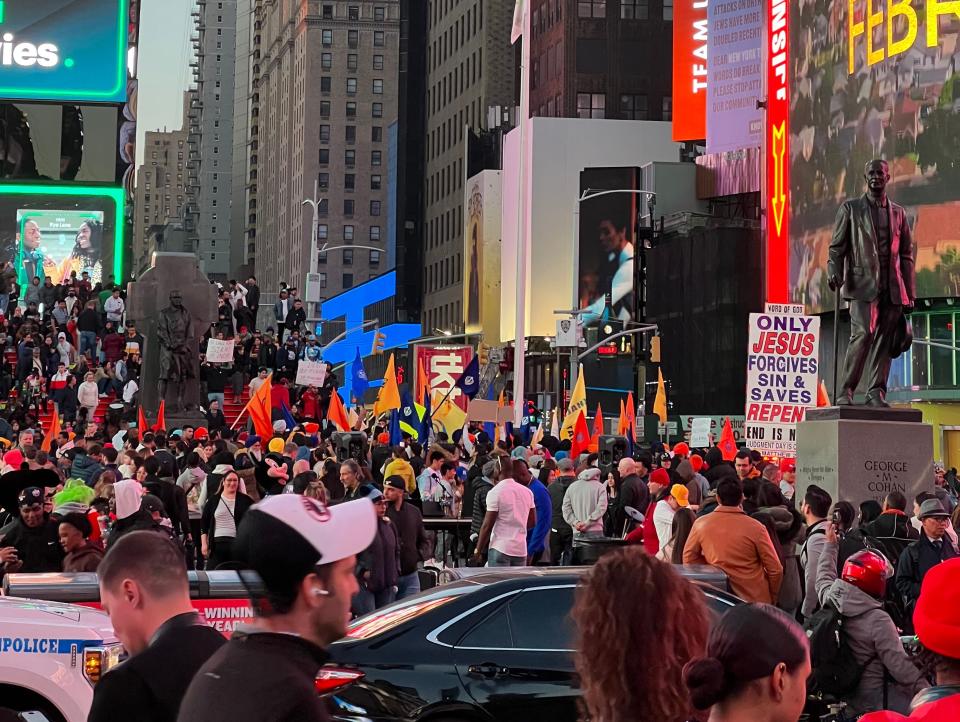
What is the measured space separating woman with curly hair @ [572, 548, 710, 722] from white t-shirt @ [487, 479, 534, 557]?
38.4 feet

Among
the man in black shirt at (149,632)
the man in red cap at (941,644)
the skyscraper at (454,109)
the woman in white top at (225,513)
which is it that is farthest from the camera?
the skyscraper at (454,109)

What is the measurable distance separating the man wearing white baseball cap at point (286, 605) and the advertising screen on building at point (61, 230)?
59.7 m

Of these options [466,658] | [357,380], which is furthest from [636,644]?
[357,380]

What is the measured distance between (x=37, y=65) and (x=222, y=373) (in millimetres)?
30857

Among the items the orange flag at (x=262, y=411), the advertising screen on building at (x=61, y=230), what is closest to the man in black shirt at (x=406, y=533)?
the orange flag at (x=262, y=411)

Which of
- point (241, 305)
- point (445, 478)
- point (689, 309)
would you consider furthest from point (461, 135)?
point (445, 478)

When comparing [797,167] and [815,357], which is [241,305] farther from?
[797,167]

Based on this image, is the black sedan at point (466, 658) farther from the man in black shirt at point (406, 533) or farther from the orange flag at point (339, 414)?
the orange flag at point (339, 414)

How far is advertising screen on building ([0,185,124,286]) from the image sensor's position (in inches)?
2438

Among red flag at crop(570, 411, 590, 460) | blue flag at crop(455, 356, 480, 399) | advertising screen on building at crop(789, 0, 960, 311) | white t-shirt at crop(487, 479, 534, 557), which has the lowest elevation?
white t-shirt at crop(487, 479, 534, 557)

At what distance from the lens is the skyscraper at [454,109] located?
388 feet

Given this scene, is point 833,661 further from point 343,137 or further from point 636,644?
point 343,137

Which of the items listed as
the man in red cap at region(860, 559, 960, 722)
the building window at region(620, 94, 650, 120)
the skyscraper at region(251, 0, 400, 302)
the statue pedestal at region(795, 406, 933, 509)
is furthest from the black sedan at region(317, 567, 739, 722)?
the skyscraper at region(251, 0, 400, 302)

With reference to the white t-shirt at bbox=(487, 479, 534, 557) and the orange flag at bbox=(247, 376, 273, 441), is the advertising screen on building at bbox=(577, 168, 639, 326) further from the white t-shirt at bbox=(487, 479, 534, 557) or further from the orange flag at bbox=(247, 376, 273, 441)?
the white t-shirt at bbox=(487, 479, 534, 557)
